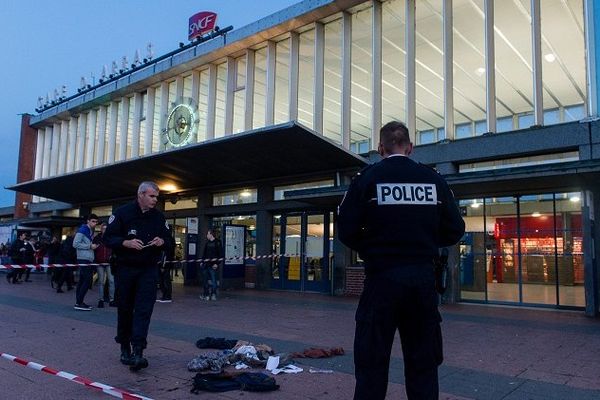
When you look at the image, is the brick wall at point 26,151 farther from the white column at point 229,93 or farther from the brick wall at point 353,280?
the brick wall at point 353,280

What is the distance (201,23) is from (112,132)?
717cm

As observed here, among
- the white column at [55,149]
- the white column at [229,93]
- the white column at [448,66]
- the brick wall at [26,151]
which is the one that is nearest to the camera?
the white column at [448,66]

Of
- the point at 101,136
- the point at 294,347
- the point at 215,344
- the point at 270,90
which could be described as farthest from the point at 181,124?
the point at 294,347

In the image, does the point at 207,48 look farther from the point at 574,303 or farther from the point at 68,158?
the point at 574,303

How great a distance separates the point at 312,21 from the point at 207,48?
14.7ft

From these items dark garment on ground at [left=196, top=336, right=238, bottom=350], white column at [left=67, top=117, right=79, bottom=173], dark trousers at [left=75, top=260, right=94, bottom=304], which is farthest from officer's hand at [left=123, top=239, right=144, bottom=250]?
white column at [left=67, top=117, right=79, bottom=173]


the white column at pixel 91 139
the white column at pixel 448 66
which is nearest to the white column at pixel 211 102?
the white column at pixel 91 139

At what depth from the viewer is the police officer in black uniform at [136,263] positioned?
5137 millimetres

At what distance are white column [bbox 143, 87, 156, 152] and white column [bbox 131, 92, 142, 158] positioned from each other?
0.43 meters

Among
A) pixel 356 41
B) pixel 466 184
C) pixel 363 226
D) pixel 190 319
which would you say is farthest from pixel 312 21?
pixel 363 226

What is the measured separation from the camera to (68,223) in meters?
24.6

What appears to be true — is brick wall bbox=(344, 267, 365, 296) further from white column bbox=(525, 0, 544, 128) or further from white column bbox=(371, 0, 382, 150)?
white column bbox=(525, 0, 544, 128)

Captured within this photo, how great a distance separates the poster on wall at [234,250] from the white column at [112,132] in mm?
9776

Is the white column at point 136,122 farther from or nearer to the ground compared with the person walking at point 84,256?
farther from the ground
